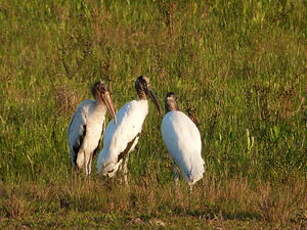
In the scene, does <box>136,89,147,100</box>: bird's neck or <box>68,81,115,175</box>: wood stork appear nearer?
<box>68,81,115,175</box>: wood stork

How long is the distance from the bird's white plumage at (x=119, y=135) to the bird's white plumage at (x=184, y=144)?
379 mm

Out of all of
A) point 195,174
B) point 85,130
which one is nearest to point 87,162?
point 85,130

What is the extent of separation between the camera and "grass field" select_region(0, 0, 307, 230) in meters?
9.20

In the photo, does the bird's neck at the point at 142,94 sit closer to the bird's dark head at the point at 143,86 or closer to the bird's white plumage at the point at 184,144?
the bird's dark head at the point at 143,86

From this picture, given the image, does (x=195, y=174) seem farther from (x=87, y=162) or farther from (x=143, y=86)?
(x=143, y=86)

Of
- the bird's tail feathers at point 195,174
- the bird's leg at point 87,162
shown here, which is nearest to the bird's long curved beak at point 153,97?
the bird's leg at point 87,162

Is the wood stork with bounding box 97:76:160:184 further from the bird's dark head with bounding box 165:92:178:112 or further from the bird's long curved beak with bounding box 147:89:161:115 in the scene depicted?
the bird's long curved beak with bounding box 147:89:161:115

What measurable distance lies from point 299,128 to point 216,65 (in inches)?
91.0

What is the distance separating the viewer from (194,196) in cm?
952

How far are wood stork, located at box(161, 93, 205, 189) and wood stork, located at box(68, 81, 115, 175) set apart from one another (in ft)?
3.01

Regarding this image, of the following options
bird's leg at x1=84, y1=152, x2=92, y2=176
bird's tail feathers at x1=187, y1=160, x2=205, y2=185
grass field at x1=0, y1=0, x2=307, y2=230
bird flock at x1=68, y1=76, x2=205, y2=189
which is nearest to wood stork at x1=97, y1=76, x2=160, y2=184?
bird flock at x1=68, y1=76, x2=205, y2=189

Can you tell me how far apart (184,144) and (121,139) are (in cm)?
71

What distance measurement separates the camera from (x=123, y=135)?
10.7m

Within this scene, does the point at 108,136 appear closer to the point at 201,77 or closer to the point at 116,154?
the point at 116,154
